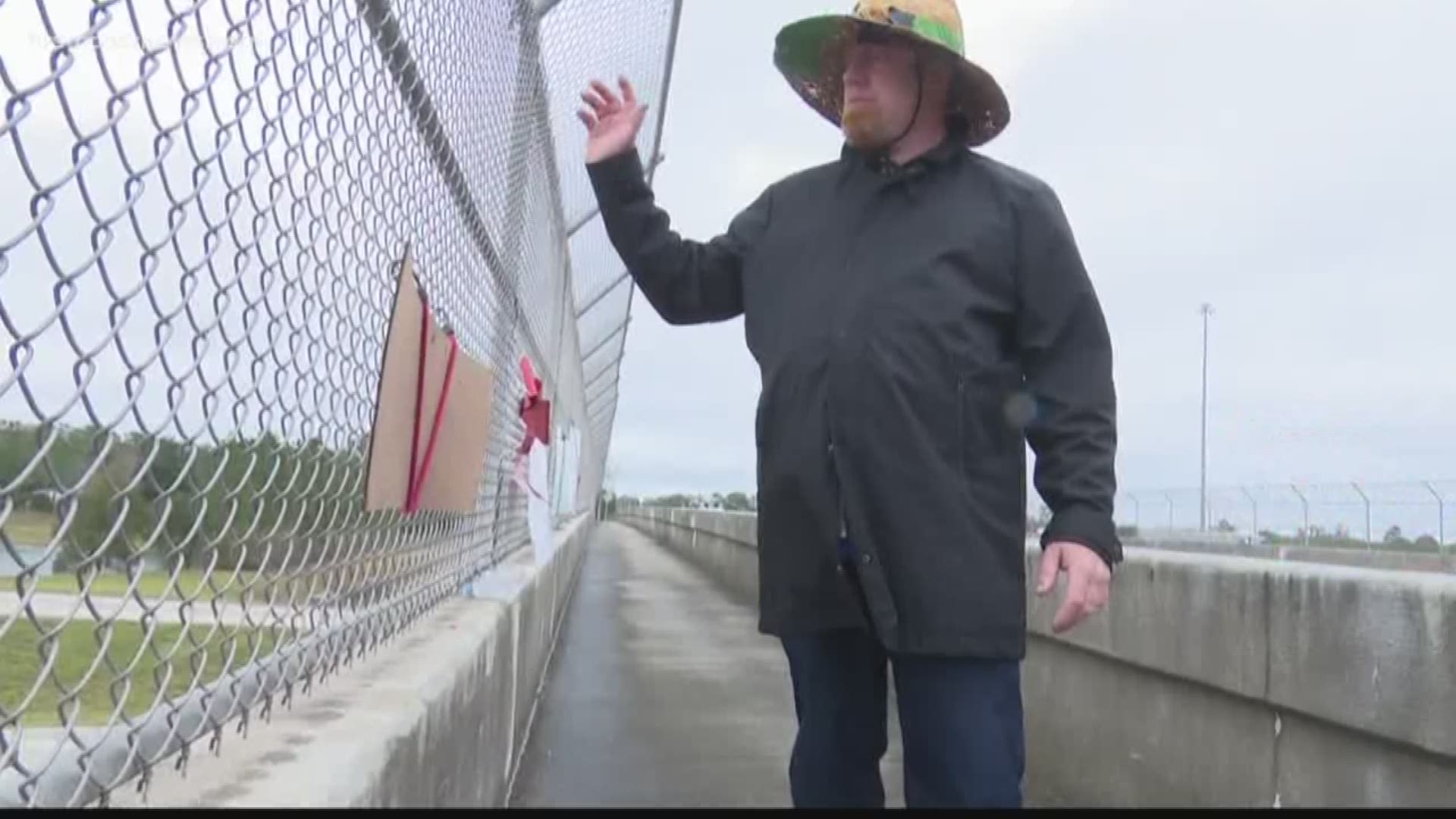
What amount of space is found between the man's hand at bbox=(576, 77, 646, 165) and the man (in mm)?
11

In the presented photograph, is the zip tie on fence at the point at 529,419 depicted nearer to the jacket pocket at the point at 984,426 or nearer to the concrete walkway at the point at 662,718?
the concrete walkway at the point at 662,718

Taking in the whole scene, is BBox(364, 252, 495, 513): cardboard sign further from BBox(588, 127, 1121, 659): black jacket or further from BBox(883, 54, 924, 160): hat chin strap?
BBox(883, 54, 924, 160): hat chin strap

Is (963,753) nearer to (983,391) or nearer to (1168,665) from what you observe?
(983,391)

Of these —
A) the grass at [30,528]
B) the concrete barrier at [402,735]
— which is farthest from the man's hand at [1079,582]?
the grass at [30,528]

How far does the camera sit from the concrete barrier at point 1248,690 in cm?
340

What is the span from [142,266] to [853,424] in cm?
141

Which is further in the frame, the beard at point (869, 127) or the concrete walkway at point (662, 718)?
the concrete walkway at point (662, 718)

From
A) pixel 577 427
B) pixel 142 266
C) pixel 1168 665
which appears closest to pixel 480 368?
pixel 1168 665

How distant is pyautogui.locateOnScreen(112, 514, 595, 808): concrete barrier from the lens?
2189 millimetres

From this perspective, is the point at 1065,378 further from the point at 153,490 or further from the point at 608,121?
the point at 153,490

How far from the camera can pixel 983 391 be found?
9.80ft

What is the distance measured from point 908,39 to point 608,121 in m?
0.65

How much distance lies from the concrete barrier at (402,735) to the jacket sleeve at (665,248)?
3.05ft

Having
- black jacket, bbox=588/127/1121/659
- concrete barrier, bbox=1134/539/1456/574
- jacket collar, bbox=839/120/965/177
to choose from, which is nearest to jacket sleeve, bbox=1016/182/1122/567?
black jacket, bbox=588/127/1121/659
